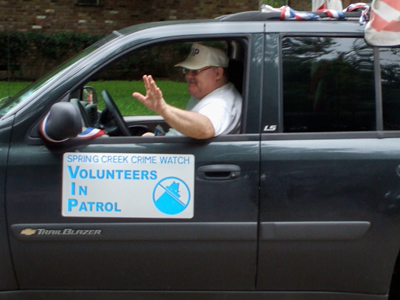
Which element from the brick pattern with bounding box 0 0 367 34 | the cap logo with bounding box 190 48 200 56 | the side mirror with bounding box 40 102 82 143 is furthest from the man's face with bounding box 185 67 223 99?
the brick pattern with bounding box 0 0 367 34

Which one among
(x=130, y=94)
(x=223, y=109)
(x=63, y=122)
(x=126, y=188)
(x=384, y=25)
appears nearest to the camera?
(x=63, y=122)

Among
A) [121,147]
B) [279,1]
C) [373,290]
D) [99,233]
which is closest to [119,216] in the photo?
[99,233]

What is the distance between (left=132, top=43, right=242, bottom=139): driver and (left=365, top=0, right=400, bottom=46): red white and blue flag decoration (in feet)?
2.66

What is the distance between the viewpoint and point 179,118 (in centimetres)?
282

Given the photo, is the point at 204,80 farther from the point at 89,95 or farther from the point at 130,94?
the point at 130,94

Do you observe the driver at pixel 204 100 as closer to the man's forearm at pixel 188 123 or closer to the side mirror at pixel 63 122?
the man's forearm at pixel 188 123

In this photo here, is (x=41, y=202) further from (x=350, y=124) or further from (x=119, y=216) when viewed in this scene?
(x=350, y=124)

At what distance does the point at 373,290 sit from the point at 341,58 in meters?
1.25

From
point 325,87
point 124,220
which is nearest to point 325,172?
point 325,87

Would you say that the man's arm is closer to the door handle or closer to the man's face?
the door handle

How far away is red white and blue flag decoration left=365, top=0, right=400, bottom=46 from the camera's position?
2.96 metres

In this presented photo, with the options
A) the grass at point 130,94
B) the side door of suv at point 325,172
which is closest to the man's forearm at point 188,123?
the side door of suv at point 325,172

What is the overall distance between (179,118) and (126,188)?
443mm

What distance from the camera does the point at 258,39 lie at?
298 centimetres
